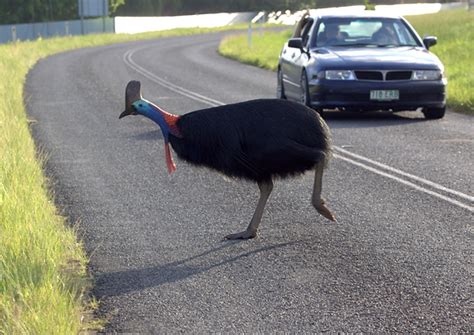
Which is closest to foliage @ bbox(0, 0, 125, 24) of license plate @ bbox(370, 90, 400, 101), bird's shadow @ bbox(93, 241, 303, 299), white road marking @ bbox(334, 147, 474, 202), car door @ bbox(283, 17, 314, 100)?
car door @ bbox(283, 17, 314, 100)

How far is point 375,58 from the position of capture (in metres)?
15.3

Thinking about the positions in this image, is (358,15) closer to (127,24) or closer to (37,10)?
(127,24)

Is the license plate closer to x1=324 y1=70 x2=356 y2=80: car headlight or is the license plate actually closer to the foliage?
x1=324 y1=70 x2=356 y2=80: car headlight

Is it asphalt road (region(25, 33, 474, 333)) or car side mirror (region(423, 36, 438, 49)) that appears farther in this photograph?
car side mirror (region(423, 36, 438, 49))

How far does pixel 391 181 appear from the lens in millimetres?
10141

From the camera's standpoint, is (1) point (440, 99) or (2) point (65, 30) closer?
(1) point (440, 99)

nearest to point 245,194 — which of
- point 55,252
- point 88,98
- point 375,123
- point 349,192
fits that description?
point 349,192

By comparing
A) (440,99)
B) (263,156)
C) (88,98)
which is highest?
(263,156)

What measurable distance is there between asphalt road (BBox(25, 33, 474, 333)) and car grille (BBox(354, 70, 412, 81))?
61cm

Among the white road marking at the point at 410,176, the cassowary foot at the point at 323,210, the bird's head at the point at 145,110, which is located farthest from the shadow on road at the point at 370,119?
the bird's head at the point at 145,110

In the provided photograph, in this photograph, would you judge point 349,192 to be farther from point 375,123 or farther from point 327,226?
point 375,123

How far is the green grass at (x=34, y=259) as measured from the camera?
5324 mm

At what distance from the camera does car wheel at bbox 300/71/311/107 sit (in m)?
15.5

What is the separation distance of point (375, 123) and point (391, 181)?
5014 mm
